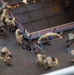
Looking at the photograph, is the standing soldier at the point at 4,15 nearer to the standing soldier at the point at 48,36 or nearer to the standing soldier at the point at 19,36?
the standing soldier at the point at 19,36

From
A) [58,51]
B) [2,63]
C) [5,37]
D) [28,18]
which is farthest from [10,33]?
[58,51]

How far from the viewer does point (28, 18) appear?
11.3 metres

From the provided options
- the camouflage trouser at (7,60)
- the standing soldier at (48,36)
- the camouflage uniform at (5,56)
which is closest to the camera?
the camouflage uniform at (5,56)

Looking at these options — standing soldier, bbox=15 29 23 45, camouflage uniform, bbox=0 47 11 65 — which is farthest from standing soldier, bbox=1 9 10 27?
camouflage uniform, bbox=0 47 11 65

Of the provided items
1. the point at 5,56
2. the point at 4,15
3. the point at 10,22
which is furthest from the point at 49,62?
the point at 4,15

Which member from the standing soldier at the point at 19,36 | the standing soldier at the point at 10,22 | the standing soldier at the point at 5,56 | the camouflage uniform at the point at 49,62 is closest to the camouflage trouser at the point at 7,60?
the standing soldier at the point at 5,56

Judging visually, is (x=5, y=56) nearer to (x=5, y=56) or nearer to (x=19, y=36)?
(x=5, y=56)

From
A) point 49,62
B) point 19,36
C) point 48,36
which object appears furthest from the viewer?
point 48,36

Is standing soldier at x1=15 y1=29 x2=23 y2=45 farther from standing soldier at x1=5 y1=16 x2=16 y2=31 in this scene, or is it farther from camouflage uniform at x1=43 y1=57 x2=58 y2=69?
camouflage uniform at x1=43 y1=57 x2=58 y2=69

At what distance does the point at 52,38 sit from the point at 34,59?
1.78 metres

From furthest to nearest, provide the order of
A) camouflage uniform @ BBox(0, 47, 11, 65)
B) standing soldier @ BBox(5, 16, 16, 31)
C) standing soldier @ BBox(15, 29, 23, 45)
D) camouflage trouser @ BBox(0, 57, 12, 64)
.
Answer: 1. standing soldier @ BBox(5, 16, 16, 31)
2. standing soldier @ BBox(15, 29, 23, 45)
3. camouflage trouser @ BBox(0, 57, 12, 64)
4. camouflage uniform @ BBox(0, 47, 11, 65)

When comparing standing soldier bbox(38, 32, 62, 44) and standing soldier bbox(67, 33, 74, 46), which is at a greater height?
standing soldier bbox(38, 32, 62, 44)

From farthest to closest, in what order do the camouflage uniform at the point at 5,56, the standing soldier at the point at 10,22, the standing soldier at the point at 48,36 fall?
1. the standing soldier at the point at 10,22
2. the standing soldier at the point at 48,36
3. the camouflage uniform at the point at 5,56

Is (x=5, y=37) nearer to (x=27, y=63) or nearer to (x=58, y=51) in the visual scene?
(x=27, y=63)
